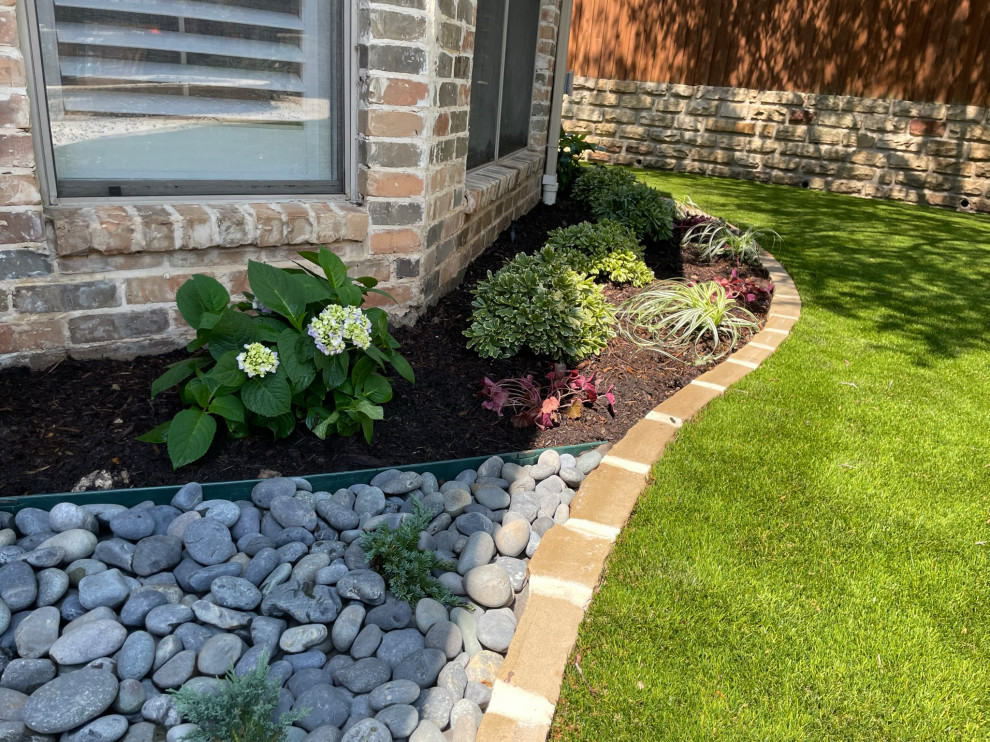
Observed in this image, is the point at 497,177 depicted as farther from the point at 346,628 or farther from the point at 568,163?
the point at 346,628

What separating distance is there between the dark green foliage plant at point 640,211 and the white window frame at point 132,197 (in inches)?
103

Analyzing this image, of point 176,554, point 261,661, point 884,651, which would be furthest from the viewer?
point 176,554

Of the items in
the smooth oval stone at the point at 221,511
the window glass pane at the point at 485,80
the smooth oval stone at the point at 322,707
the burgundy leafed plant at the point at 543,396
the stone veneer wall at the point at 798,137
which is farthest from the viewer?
the stone veneer wall at the point at 798,137

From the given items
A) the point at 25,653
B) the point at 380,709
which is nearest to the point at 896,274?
the point at 380,709

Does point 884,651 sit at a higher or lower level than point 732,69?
lower

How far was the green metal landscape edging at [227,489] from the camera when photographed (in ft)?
6.75

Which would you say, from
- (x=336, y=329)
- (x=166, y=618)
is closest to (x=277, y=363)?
(x=336, y=329)

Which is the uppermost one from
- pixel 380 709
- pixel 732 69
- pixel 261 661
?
pixel 732 69

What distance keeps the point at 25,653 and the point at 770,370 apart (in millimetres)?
3022

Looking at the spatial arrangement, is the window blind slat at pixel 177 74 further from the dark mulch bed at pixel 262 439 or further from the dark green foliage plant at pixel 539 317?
the dark green foliage plant at pixel 539 317

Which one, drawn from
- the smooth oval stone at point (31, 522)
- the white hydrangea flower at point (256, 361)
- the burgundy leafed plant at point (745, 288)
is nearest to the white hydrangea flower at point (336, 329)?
the white hydrangea flower at point (256, 361)

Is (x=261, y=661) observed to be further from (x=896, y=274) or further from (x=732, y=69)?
(x=732, y=69)

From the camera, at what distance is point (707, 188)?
334 inches

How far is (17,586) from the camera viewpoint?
1754 mm
